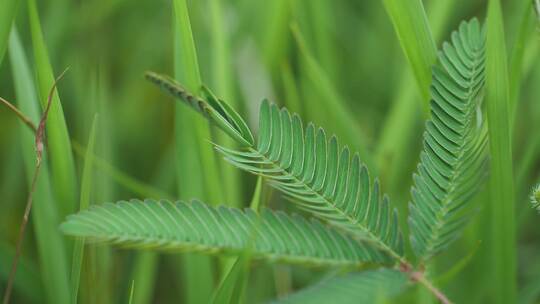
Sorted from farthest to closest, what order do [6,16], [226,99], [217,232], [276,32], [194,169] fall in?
[276,32]
[226,99]
[194,169]
[6,16]
[217,232]

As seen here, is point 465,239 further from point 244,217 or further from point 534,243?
point 244,217

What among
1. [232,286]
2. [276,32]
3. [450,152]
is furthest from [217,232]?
[276,32]

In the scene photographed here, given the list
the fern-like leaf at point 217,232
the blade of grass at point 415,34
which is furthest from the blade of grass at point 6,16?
the blade of grass at point 415,34

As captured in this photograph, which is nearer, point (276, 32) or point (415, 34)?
point (415, 34)

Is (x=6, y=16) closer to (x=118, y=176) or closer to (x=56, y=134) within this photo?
(x=56, y=134)

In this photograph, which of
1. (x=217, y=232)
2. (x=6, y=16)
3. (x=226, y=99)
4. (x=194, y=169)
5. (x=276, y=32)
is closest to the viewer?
(x=217, y=232)

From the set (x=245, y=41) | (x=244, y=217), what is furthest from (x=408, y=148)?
(x=244, y=217)
